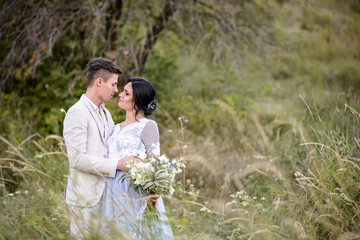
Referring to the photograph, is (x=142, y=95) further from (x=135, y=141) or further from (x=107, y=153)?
(x=107, y=153)

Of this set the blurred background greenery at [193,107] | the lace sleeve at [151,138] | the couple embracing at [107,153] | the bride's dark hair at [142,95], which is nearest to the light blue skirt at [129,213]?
the couple embracing at [107,153]

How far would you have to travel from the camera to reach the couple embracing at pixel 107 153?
2.84 metres

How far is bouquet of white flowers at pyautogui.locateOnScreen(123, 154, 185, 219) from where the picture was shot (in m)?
2.83

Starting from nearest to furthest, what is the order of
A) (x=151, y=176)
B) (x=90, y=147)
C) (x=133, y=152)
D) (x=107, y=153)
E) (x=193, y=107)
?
(x=151, y=176) → (x=90, y=147) → (x=133, y=152) → (x=107, y=153) → (x=193, y=107)

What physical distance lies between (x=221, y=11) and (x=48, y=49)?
3248mm

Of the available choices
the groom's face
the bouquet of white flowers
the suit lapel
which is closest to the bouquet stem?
the bouquet of white flowers

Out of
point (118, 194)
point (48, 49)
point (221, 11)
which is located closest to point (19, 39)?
point (48, 49)

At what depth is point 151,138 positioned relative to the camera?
10.5 ft

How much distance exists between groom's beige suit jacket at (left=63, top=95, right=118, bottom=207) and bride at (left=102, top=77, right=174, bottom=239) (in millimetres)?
109

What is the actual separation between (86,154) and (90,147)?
12 centimetres

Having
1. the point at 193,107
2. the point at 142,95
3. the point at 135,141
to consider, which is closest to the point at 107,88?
the point at 142,95

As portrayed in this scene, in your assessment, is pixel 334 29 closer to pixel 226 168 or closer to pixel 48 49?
pixel 226 168

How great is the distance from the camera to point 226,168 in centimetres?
607

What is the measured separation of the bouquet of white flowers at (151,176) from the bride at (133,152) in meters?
0.10
